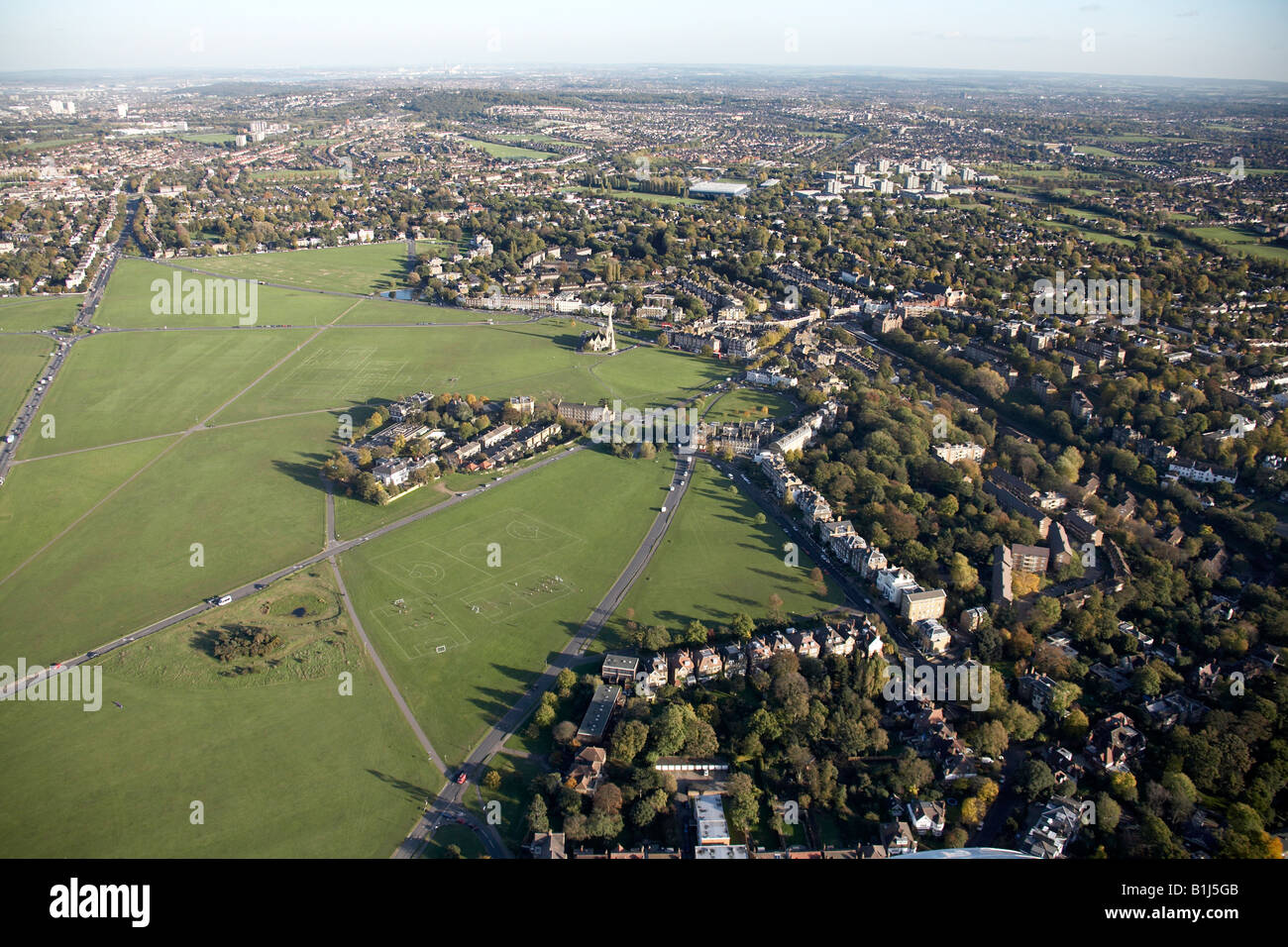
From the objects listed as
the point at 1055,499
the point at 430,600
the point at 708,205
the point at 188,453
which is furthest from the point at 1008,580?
the point at 708,205

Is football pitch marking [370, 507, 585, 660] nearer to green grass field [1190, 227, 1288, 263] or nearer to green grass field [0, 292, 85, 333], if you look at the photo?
green grass field [0, 292, 85, 333]

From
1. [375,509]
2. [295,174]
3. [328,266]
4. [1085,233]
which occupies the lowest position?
[375,509]

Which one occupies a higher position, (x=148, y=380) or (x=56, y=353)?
(x=56, y=353)

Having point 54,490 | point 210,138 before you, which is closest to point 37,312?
point 54,490

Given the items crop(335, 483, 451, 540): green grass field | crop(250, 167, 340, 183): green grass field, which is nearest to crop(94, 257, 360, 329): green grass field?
crop(335, 483, 451, 540): green grass field

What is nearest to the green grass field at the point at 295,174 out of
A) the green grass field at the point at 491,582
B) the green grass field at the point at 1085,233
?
the green grass field at the point at 1085,233

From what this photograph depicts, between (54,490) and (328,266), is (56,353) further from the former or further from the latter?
(328,266)
